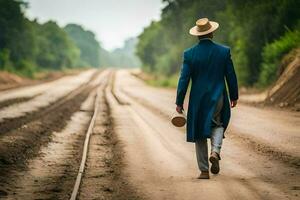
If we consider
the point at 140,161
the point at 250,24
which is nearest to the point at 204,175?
the point at 140,161

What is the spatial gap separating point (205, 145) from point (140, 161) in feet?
6.34

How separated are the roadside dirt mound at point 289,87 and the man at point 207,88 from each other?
41.0 feet

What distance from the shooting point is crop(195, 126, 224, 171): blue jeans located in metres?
7.70

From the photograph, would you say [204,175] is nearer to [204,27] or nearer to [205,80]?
[205,80]

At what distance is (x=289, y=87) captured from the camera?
22.7 m

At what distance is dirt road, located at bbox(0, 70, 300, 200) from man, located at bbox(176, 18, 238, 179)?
612 mm

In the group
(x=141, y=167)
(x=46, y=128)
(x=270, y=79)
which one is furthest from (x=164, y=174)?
(x=270, y=79)

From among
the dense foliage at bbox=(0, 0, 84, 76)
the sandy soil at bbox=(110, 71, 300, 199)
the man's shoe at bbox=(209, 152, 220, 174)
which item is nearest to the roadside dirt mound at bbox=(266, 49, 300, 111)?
the sandy soil at bbox=(110, 71, 300, 199)

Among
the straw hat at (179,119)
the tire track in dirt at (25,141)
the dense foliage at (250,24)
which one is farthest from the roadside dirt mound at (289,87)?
the straw hat at (179,119)

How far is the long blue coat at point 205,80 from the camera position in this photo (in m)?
7.64

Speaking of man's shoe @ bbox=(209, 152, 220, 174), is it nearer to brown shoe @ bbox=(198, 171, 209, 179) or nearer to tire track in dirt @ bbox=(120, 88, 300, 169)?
brown shoe @ bbox=(198, 171, 209, 179)

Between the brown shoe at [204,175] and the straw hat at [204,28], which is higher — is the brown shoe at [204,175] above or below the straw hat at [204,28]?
below

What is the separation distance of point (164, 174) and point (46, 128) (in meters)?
7.47

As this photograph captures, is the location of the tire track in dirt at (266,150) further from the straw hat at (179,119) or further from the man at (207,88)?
the straw hat at (179,119)
